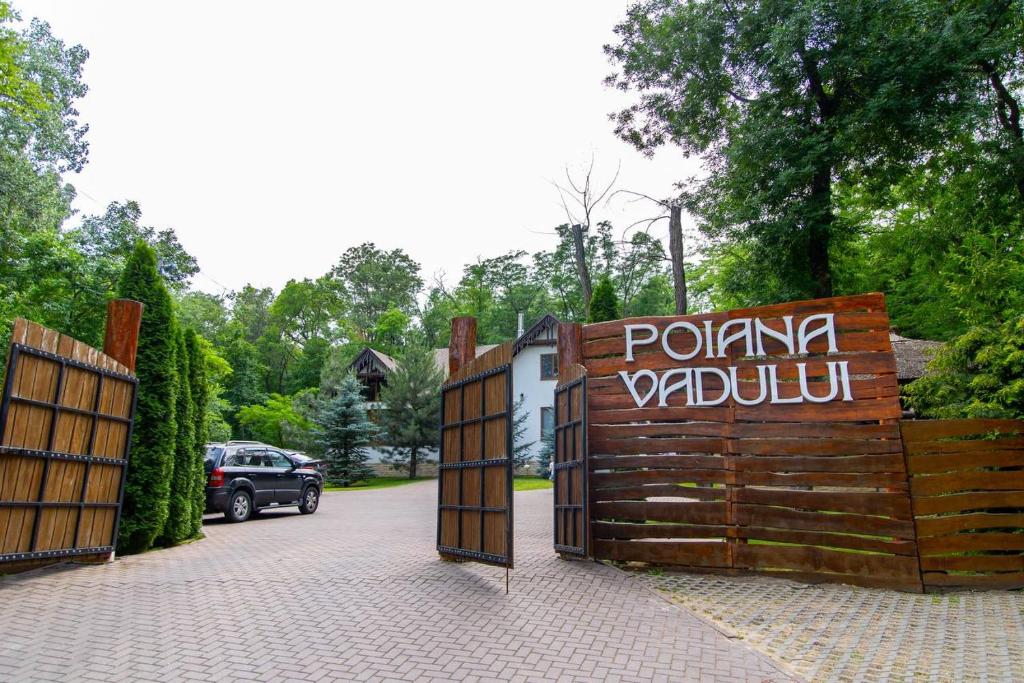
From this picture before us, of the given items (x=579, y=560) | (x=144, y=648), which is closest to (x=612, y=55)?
(x=579, y=560)

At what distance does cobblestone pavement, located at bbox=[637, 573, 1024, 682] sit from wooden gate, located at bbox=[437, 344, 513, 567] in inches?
73.4

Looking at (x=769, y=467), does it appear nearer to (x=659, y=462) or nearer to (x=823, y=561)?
(x=823, y=561)

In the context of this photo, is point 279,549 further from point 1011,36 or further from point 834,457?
point 1011,36

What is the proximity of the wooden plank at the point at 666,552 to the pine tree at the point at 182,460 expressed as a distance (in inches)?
253

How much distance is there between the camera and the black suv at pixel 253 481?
43.8 feet

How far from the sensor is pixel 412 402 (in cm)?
3064

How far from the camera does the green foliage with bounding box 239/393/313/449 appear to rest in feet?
106

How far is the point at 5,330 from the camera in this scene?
1184cm

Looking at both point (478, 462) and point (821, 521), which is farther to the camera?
point (478, 462)

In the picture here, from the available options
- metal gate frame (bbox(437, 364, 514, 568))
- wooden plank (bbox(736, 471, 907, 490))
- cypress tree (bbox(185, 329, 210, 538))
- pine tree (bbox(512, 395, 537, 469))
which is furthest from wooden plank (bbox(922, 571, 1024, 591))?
pine tree (bbox(512, 395, 537, 469))

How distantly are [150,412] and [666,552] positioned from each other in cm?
741

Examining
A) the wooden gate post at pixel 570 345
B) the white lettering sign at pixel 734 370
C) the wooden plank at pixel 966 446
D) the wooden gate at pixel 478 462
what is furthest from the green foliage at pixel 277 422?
the wooden plank at pixel 966 446

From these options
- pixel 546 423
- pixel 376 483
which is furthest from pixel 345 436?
pixel 546 423

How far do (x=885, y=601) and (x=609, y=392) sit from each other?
3.61m
